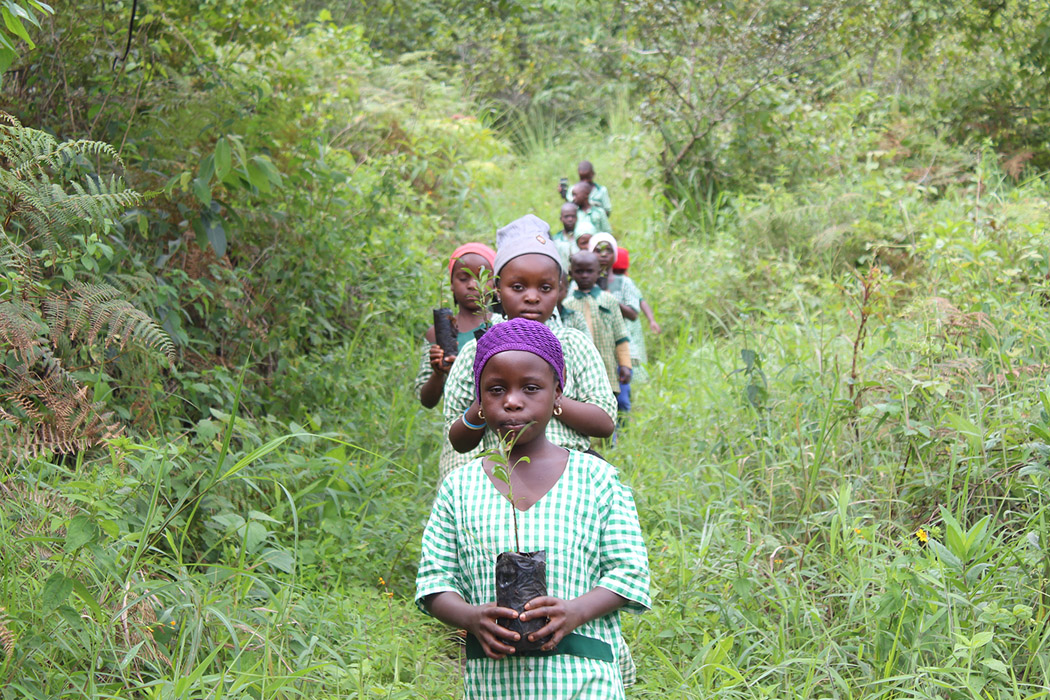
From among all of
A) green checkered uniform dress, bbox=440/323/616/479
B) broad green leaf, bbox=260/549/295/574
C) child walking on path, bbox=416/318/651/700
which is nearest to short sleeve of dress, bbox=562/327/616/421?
green checkered uniform dress, bbox=440/323/616/479

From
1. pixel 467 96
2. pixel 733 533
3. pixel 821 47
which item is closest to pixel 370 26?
pixel 467 96

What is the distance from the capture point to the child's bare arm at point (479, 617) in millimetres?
2227

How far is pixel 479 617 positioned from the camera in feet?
7.50

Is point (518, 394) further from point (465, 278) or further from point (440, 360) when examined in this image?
point (465, 278)

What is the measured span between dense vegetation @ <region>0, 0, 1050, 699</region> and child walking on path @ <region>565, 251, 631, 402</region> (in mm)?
383

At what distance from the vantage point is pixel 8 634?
107 inches

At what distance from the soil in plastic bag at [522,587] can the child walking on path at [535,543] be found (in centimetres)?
3

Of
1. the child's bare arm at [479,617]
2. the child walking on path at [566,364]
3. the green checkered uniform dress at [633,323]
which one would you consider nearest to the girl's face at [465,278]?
the child walking on path at [566,364]

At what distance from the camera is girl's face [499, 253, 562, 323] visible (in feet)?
12.2

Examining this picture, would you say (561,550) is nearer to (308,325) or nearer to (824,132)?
(308,325)

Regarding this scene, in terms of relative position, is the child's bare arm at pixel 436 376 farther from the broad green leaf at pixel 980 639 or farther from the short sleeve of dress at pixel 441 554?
the broad green leaf at pixel 980 639

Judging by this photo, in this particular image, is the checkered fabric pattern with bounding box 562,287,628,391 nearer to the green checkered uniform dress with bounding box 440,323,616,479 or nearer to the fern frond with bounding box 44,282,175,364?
the green checkered uniform dress with bounding box 440,323,616,479

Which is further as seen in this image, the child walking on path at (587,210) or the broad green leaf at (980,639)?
the child walking on path at (587,210)

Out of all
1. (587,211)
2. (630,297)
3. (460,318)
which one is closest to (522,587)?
(460,318)
